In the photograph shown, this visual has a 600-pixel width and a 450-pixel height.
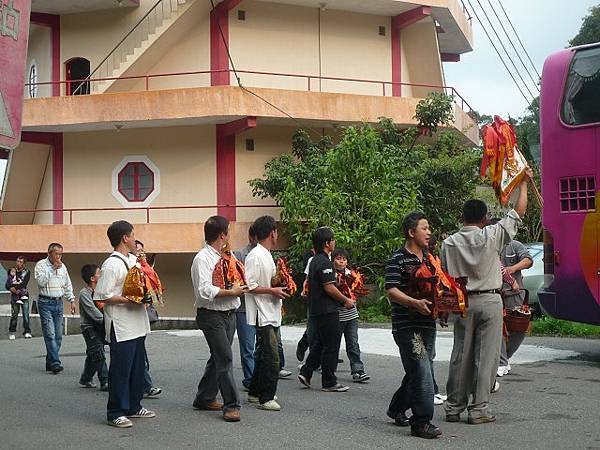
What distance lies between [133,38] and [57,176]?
4586 mm

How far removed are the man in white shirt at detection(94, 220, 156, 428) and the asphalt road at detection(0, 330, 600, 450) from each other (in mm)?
268

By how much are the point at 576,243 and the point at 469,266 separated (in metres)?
4.31

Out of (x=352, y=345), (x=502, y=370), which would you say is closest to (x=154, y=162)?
(x=352, y=345)

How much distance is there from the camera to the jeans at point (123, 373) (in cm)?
904

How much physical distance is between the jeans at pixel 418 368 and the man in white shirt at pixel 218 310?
1.73 m

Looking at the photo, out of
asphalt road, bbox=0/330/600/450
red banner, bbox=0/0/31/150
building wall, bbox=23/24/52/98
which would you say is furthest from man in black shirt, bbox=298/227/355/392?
building wall, bbox=23/24/52/98

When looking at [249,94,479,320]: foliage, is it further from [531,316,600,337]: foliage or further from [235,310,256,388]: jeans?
[235,310,256,388]: jeans

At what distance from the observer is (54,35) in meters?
28.1

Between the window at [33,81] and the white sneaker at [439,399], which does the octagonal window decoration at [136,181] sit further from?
the white sneaker at [439,399]

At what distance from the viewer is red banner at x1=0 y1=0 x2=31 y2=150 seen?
6.64 metres

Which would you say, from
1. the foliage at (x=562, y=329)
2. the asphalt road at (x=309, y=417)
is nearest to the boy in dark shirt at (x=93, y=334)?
the asphalt road at (x=309, y=417)

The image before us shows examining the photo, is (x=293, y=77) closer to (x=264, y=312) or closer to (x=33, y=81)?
(x=33, y=81)

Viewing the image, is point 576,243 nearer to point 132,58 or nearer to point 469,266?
point 469,266

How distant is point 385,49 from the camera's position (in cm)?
2858
